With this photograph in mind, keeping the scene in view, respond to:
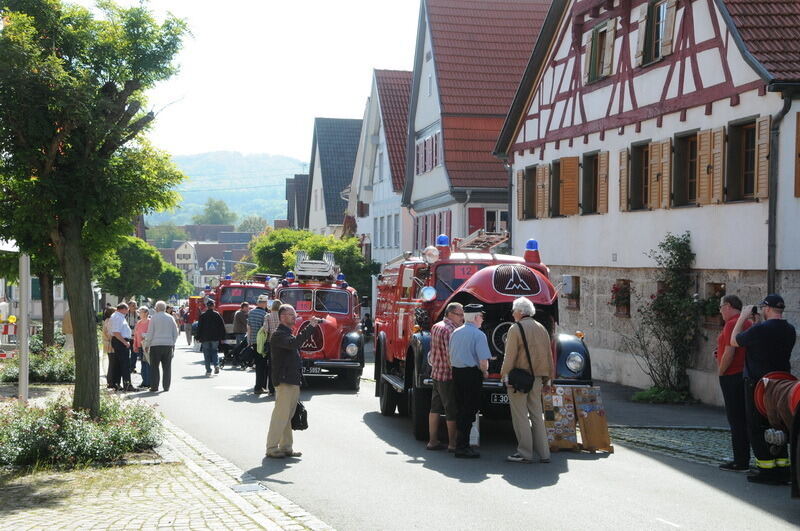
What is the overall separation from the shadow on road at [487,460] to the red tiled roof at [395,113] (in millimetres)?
32755

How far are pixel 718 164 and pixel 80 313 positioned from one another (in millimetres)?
11833

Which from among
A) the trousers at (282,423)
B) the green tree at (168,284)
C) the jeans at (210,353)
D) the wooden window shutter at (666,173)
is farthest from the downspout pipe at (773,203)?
the green tree at (168,284)

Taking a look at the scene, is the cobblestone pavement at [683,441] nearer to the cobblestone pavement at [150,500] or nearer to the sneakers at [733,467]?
the sneakers at [733,467]

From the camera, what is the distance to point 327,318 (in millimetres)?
24312

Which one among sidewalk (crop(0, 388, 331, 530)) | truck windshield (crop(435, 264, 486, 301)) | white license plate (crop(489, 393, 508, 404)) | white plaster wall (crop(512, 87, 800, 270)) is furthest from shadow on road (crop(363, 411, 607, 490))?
white plaster wall (crop(512, 87, 800, 270))

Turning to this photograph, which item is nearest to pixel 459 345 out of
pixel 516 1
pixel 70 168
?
pixel 70 168

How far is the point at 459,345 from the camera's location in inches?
518

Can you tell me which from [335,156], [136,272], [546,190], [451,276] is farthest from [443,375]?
[136,272]

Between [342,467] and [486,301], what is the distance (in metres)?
3.62

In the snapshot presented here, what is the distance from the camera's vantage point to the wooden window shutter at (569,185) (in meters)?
26.7

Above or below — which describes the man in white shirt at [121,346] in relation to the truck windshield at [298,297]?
below

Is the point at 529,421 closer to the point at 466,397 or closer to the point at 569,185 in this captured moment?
the point at 466,397

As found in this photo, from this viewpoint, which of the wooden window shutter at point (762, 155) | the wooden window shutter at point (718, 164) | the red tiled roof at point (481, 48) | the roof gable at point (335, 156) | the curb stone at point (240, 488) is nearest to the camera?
the curb stone at point (240, 488)

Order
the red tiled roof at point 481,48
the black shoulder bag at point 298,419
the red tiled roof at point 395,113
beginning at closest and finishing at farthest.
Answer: the black shoulder bag at point 298,419, the red tiled roof at point 481,48, the red tiled roof at point 395,113
